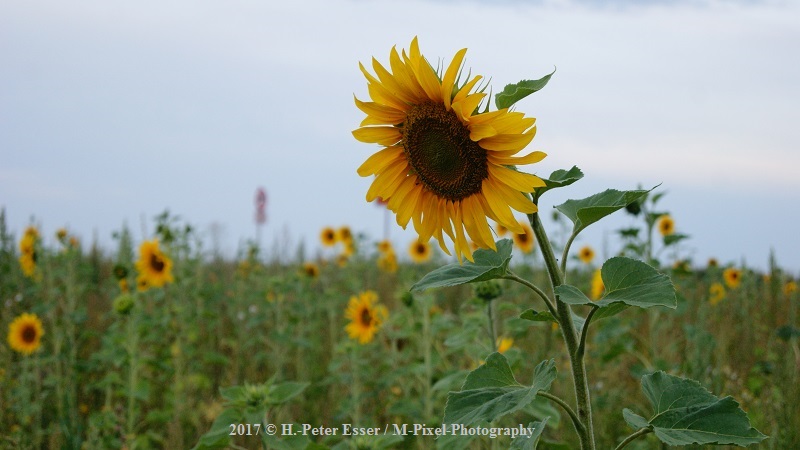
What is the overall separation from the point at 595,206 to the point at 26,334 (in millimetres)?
4562

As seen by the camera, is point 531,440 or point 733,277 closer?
point 531,440

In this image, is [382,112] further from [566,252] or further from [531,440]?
[531,440]

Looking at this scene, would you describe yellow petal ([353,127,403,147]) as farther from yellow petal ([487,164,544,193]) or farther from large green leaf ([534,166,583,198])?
large green leaf ([534,166,583,198])

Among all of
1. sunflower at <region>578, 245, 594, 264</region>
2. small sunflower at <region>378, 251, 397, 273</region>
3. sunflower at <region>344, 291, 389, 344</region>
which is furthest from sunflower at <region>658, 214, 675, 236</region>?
sunflower at <region>344, 291, 389, 344</region>

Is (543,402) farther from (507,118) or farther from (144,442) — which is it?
(144,442)

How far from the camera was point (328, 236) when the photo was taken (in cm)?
869

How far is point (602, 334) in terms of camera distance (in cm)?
325

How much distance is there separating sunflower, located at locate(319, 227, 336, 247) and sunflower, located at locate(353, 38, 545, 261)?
690 centimetres

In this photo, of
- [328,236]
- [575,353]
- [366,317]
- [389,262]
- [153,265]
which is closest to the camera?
[575,353]

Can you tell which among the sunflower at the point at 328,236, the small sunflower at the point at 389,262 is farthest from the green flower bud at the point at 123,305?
the sunflower at the point at 328,236

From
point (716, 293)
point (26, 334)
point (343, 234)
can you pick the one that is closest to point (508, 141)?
point (26, 334)

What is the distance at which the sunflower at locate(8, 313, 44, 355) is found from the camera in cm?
463

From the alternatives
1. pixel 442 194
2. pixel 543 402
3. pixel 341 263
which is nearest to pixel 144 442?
pixel 543 402

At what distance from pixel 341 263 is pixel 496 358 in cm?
700
